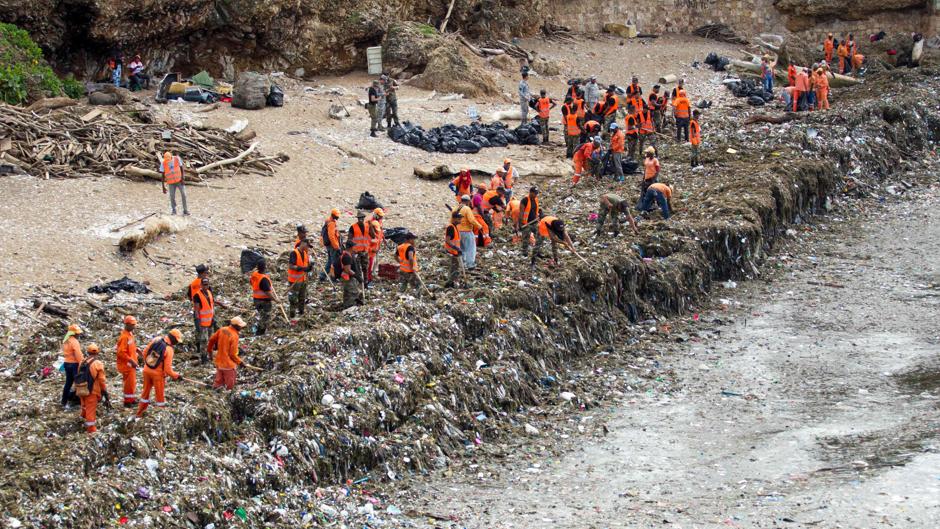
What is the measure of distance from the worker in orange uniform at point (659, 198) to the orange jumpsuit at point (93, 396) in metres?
10.4

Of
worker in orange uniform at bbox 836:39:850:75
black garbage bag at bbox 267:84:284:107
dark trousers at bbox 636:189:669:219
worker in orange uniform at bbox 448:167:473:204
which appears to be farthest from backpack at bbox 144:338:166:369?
worker in orange uniform at bbox 836:39:850:75

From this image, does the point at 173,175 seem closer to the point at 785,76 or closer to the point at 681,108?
the point at 681,108

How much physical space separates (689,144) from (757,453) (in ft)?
40.3

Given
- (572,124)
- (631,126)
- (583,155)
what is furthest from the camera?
(572,124)

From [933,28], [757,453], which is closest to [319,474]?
[757,453]

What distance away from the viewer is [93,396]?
1052 cm

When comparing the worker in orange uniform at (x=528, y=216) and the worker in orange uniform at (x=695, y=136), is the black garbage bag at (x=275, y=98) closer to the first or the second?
the worker in orange uniform at (x=695, y=136)

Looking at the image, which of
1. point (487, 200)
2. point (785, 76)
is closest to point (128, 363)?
point (487, 200)

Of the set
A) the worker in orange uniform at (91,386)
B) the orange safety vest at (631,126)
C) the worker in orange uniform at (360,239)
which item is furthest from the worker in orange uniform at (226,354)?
the orange safety vest at (631,126)

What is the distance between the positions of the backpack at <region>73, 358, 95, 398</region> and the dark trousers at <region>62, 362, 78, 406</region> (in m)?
0.45

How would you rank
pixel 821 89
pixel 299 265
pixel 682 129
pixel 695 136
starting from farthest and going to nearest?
pixel 821 89
pixel 682 129
pixel 695 136
pixel 299 265

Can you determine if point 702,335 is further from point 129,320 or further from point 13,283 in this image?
point 13,283

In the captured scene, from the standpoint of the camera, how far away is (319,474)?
36.1 ft

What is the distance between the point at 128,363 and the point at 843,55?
24176 millimetres
